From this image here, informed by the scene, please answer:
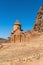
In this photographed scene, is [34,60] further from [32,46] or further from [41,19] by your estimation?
[41,19]

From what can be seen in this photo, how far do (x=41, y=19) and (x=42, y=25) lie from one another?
3.67 metres

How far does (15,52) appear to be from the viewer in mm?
21797

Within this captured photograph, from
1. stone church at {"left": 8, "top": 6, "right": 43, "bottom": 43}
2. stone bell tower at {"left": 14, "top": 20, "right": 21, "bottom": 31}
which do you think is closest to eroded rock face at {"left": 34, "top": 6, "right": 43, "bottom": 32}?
stone church at {"left": 8, "top": 6, "right": 43, "bottom": 43}

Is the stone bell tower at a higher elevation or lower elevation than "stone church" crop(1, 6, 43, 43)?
higher

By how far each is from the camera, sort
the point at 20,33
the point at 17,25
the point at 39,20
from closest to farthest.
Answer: the point at 39,20
the point at 20,33
the point at 17,25

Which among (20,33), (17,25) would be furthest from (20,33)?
(17,25)

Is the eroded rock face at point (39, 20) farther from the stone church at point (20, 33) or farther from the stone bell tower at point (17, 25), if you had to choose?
the stone bell tower at point (17, 25)

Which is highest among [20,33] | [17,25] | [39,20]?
[17,25]

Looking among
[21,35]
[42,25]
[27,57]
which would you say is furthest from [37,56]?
[21,35]

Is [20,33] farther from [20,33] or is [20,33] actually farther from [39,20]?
[39,20]

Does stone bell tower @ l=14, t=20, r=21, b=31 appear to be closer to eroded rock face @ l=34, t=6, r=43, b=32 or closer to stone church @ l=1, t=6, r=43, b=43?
stone church @ l=1, t=6, r=43, b=43

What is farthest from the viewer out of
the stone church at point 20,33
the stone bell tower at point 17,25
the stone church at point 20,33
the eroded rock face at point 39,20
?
the stone bell tower at point 17,25

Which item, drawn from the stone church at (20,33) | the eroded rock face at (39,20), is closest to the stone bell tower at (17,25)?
the stone church at (20,33)

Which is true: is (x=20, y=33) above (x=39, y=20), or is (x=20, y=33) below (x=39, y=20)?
below
